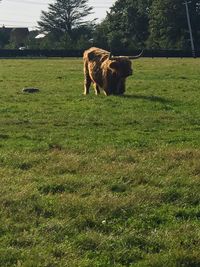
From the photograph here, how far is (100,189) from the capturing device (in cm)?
764

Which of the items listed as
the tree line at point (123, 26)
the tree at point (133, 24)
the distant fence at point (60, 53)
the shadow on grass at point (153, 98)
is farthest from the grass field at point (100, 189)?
the tree at point (133, 24)

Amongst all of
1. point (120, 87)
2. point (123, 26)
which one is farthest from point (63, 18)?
point (120, 87)

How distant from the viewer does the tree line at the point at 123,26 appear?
86.0m

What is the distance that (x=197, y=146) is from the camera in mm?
10641

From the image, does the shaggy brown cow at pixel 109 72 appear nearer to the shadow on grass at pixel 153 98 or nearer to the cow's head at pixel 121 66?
the cow's head at pixel 121 66

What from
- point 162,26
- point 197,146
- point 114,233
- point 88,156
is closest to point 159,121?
point 197,146

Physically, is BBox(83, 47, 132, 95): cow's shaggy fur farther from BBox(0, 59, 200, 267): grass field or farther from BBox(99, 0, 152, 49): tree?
BBox(99, 0, 152, 49): tree

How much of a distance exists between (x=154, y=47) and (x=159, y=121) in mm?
75351

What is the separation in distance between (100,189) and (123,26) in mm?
89435

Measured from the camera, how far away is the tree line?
282ft

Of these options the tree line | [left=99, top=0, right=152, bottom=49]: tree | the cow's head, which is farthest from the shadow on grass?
[left=99, top=0, right=152, bottom=49]: tree

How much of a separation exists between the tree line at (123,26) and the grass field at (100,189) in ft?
229

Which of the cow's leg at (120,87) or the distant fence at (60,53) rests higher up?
the cow's leg at (120,87)

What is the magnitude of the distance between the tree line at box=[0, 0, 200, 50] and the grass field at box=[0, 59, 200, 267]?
229 ft
